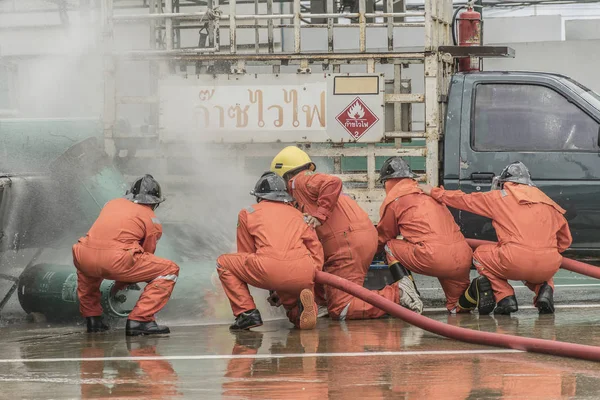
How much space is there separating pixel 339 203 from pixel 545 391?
11.4 feet

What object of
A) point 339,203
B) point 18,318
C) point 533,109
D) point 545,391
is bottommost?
point 18,318

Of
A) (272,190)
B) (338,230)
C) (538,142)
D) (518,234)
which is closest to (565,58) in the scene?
(538,142)

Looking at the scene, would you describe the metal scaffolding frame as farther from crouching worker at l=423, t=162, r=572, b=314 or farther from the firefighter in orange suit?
crouching worker at l=423, t=162, r=572, b=314

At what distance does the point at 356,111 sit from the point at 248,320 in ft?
7.43

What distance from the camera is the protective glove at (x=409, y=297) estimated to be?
7820 millimetres

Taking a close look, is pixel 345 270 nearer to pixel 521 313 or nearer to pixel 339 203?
pixel 339 203

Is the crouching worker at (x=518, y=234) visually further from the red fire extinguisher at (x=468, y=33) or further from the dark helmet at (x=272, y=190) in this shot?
the red fire extinguisher at (x=468, y=33)

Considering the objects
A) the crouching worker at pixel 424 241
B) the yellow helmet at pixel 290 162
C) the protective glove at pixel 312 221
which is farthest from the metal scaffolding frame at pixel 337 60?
the protective glove at pixel 312 221

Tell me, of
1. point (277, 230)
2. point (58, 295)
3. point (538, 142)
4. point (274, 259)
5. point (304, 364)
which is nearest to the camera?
point (304, 364)

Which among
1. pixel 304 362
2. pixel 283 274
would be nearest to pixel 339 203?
pixel 283 274

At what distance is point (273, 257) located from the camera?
732 cm

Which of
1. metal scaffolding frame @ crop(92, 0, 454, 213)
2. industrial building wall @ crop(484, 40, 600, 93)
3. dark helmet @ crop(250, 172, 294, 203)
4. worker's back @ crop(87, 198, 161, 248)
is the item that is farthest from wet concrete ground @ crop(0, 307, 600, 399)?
industrial building wall @ crop(484, 40, 600, 93)

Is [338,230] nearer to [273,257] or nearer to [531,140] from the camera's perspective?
[273,257]

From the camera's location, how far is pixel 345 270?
8102 millimetres
